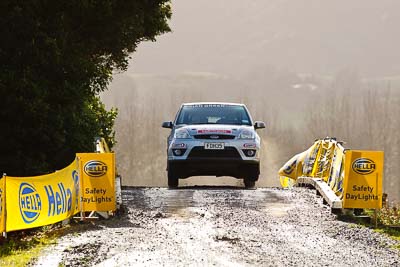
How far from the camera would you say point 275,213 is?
1353 centimetres

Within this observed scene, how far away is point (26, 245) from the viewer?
1057 cm

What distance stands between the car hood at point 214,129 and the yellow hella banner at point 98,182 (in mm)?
4338

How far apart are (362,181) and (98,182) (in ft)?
15.6

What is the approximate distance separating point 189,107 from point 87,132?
9.28ft

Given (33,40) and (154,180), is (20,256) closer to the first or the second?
(33,40)

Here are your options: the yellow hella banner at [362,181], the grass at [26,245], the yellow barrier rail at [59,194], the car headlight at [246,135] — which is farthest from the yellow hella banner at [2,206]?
the car headlight at [246,135]

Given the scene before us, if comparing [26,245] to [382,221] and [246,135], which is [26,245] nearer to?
[382,221]

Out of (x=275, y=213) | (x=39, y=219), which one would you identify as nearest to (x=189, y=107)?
(x=275, y=213)

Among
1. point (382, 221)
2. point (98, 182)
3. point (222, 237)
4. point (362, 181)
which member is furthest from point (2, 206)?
point (382, 221)

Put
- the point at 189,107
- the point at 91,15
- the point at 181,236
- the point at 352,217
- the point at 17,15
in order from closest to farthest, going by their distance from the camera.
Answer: the point at 181,236 < the point at 352,217 < the point at 17,15 < the point at 91,15 < the point at 189,107

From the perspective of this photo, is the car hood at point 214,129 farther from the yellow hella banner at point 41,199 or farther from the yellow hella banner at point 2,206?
the yellow hella banner at point 2,206

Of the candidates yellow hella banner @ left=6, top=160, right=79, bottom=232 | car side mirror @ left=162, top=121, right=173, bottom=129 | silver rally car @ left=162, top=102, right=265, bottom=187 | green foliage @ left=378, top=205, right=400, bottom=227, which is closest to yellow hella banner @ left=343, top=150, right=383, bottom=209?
green foliage @ left=378, top=205, right=400, bottom=227

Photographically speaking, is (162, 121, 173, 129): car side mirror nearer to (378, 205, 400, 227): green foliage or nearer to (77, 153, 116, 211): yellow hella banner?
(77, 153, 116, 211): yellow hella banner

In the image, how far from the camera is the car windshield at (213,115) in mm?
18000
